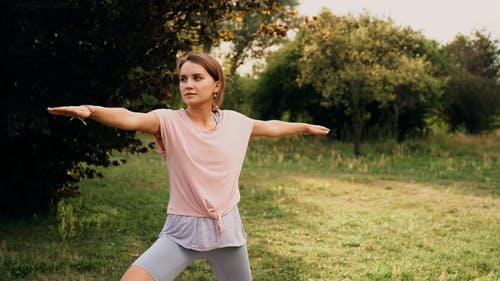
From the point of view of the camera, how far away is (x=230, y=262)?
11.0 feet

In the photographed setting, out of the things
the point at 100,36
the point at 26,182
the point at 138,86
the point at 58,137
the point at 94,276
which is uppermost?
the point at 100,36

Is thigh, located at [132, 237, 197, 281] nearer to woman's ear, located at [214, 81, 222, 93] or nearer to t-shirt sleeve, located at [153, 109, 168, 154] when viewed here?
t-shirt sleeve, located at [153, 109, 168, 154]

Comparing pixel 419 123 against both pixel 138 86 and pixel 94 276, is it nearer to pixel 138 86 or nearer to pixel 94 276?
pixel 138 86

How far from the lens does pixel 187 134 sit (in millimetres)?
3289

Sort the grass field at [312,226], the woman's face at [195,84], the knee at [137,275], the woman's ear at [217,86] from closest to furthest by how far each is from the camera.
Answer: the knee at [137,275] → the woman's face at [195,84] → the woman's ear at [217,86] → the grass field at [312,226]

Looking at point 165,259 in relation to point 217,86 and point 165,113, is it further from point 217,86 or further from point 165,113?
point 217,86

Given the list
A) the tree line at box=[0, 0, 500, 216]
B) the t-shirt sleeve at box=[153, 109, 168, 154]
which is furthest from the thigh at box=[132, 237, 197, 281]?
the tree line at box=[0, 0, 500, 216]

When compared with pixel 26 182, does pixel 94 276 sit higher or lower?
lower

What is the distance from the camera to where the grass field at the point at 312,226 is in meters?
6.09

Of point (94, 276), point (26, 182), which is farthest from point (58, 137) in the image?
point (94, 276)

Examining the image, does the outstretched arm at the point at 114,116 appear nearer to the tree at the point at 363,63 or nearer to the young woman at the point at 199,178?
the young woman at the point at 199,178

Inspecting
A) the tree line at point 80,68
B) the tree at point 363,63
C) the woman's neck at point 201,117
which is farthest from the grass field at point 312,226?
the tree at point 363,63

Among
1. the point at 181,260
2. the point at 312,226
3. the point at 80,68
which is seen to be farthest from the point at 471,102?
the point at 181,260

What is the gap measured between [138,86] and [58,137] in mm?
1131
